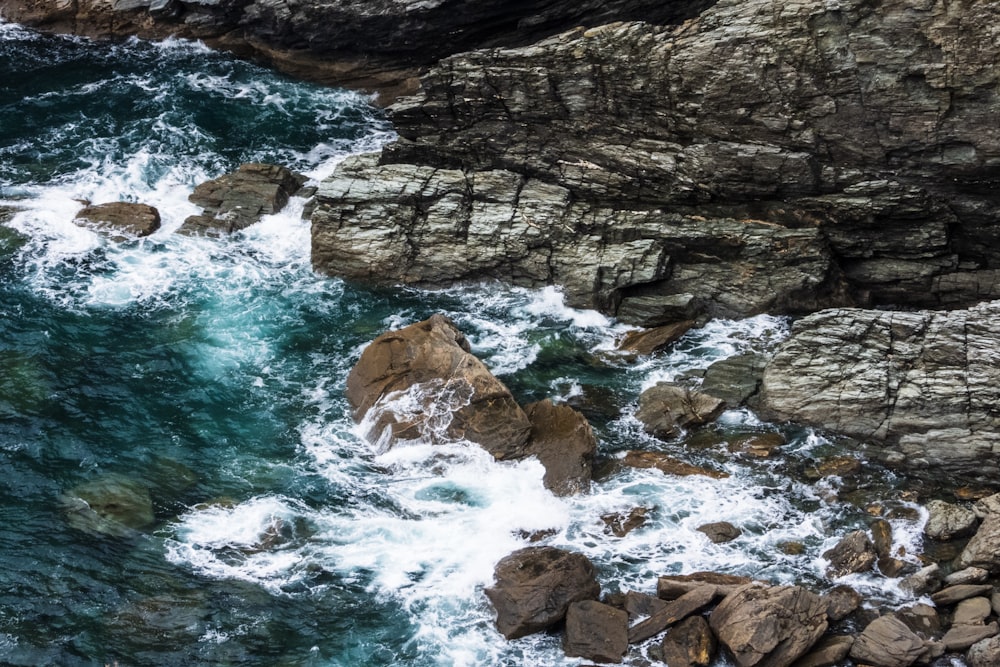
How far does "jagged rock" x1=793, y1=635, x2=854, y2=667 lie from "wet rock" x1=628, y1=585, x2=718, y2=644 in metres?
2.40

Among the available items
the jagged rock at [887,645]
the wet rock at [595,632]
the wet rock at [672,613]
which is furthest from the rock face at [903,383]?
the wet rock at [595,632]

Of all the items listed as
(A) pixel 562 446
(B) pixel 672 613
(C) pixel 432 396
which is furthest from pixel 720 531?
(C) pixel 432 396

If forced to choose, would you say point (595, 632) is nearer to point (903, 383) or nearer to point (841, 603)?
point (841, 603)

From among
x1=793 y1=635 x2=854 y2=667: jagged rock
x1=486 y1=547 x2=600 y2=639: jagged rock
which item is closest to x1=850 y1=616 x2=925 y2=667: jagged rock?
x1=793 y1=635 x2=854 y2=667: jagged rock

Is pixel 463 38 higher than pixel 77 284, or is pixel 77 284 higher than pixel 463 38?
pixel 463 38

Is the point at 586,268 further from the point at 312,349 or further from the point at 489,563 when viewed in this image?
the point at 489,563

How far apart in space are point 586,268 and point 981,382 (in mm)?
13253

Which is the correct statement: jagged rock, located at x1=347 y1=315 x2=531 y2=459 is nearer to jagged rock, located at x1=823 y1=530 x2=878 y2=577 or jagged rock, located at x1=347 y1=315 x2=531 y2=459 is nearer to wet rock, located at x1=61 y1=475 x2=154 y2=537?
wet rock, located at x1=61 y1=475 x2=154 y2=537

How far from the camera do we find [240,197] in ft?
Answer: 130

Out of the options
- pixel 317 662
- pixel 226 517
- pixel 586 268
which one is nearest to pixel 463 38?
pixel 586 268

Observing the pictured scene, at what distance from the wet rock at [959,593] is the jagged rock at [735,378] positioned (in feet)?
27.6

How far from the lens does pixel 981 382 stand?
2603 cm

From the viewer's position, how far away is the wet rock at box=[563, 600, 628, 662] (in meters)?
21.9

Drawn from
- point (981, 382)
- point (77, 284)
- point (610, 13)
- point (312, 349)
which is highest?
point (610, 13)
